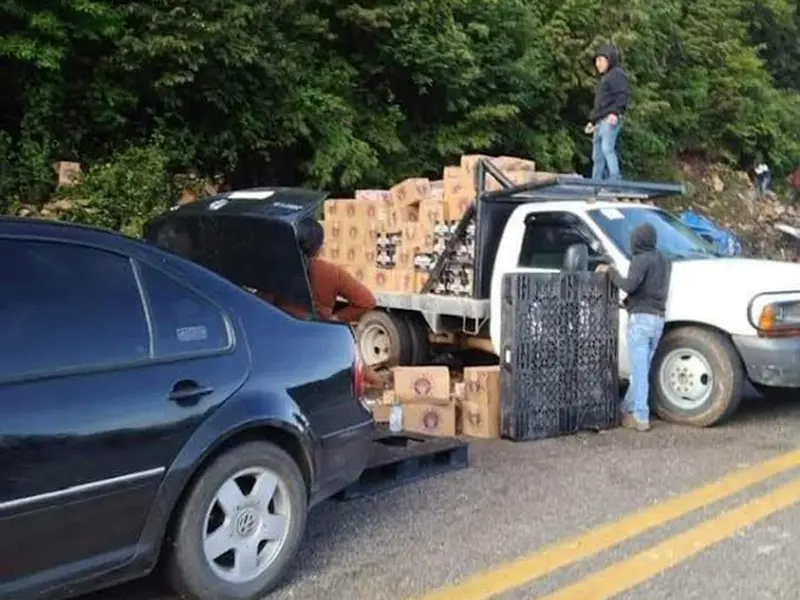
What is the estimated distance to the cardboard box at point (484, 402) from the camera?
8.02 meters

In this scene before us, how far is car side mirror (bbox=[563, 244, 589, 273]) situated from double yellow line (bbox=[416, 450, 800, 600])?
2.24 meters

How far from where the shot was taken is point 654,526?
5824mm

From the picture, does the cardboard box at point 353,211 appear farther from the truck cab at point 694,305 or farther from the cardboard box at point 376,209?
the truck cab at point 694,305

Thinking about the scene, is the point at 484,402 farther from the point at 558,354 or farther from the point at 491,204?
the point at 491,204

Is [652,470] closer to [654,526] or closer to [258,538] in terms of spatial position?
[654,526]

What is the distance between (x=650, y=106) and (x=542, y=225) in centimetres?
1062

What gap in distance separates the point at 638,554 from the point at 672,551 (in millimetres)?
171

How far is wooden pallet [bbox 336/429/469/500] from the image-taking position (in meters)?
6.38

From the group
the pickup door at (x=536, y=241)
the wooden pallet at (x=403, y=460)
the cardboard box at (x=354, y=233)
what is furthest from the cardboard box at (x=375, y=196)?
the wooden pallet at (x=403, y=460)

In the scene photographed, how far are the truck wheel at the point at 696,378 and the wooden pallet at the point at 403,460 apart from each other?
2141 millimetres

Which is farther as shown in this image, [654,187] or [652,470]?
[654,187]

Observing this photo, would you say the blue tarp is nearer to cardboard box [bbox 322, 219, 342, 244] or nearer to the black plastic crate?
the black plastic crate

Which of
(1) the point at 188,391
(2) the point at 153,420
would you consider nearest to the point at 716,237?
(1) the point at 188,391

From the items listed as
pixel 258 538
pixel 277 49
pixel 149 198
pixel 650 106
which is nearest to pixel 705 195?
pixel 650 106
